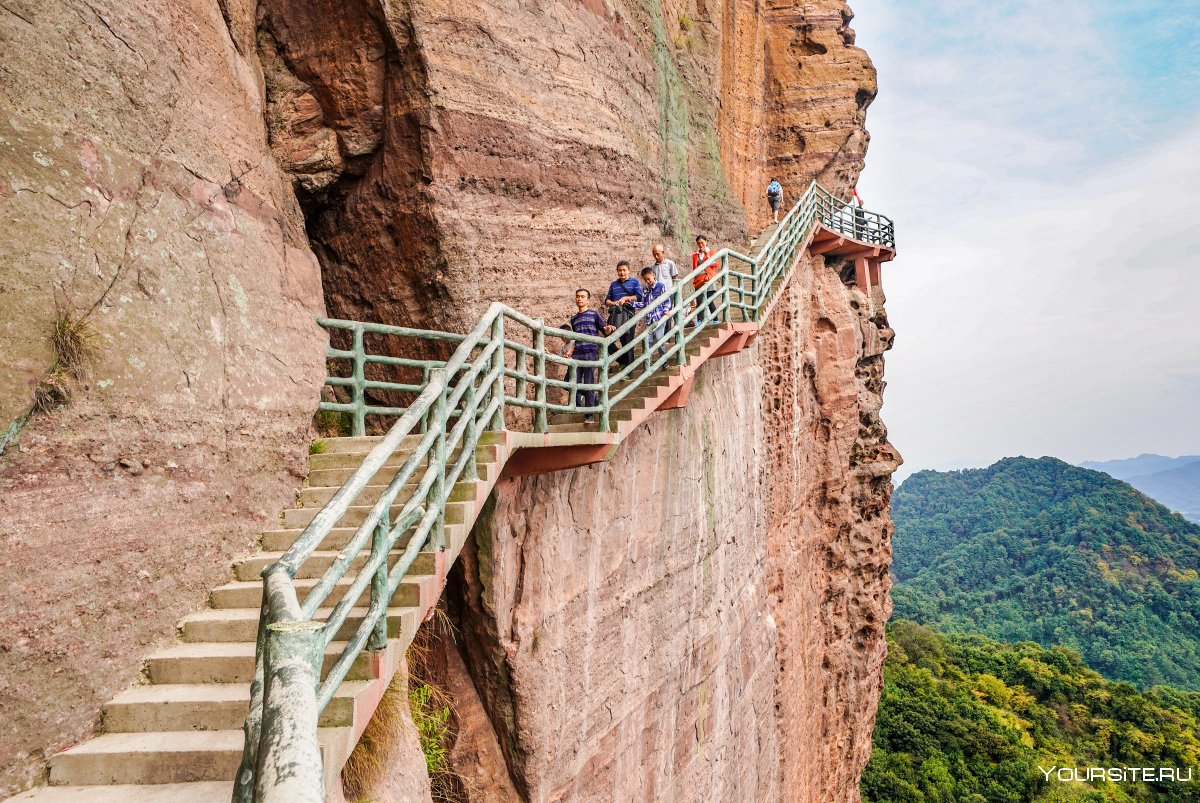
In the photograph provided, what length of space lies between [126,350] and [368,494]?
1.99 metres

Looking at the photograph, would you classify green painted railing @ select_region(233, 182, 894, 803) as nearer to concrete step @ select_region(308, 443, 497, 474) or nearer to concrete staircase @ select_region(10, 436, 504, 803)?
concrete step @ select_region(308, 443, 497, 474)

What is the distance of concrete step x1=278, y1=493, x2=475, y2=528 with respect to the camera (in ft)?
17.2

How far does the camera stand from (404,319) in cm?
839

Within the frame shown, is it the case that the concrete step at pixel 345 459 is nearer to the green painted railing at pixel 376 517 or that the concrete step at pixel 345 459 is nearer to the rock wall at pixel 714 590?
the green painted railing at pixel 376 517

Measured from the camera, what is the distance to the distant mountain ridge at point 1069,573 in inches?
3014

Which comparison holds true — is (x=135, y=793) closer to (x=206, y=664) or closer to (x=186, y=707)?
(x=186, y=707)

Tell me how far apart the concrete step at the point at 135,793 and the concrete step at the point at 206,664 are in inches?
28.4

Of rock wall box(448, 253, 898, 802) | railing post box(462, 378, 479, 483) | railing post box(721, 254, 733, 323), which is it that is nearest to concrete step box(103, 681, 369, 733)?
railing post box(462, 378, 479, 483)

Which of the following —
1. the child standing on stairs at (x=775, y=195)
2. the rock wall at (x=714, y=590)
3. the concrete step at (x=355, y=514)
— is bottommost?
the rock wall at (x=714, y=590)

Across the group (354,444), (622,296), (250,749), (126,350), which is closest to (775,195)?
(622,296)

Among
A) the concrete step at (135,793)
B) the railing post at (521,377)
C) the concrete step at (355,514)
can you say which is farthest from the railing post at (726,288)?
the concrete step at (135,793)

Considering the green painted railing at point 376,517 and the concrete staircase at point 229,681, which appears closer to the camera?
the green painted railing at point 376,517

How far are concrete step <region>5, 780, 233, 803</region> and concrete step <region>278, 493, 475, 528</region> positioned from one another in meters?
1.75

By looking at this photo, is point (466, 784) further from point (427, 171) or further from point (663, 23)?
point (663, 23)
